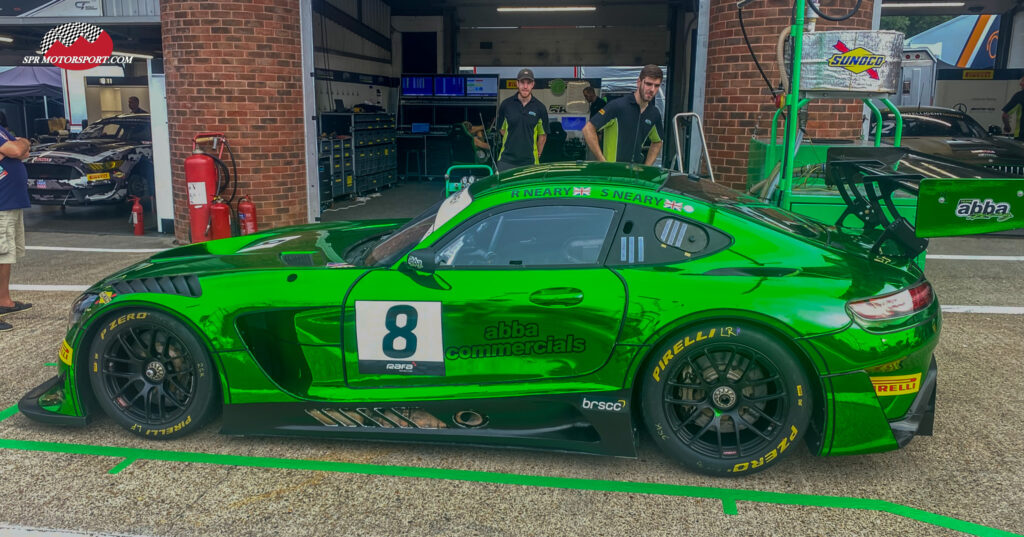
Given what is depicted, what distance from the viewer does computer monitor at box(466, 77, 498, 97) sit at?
689 inches

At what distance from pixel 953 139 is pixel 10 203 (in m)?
13.0

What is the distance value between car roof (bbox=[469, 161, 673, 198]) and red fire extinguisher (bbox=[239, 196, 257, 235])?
5.05 meters

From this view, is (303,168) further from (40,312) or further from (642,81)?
(642,81)

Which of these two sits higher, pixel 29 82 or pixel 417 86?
pixel 29 82

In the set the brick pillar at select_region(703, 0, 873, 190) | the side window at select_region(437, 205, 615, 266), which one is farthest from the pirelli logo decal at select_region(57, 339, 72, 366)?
the brick pillar at select_region(703, 0, 873, 190)

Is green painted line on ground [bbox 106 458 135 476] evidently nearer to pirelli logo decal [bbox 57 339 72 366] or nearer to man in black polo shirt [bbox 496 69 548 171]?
pirelli logo decal [bbox 57 339 72 366]

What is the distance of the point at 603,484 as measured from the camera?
3488 millimetres

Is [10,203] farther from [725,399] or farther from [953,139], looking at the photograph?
[953,139]

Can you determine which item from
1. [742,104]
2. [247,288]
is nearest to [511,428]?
[247,288]

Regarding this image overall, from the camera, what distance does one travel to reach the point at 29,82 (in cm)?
2248

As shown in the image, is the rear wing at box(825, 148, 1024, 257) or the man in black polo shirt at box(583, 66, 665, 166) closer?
the rear wing at box(825, 148, 1024, 257)

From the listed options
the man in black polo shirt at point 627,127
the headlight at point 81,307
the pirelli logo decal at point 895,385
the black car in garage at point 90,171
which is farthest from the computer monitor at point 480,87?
the pirelli logo decal at point 895,385

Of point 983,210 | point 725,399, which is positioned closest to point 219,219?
point 725,399

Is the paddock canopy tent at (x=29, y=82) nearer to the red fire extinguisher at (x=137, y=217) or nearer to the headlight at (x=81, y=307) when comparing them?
the red fire extinguisher at (x=137, y=217)
